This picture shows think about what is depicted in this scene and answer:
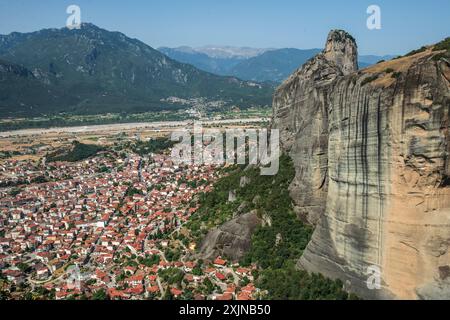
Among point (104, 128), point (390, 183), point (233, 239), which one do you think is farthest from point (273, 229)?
point (104, 128)

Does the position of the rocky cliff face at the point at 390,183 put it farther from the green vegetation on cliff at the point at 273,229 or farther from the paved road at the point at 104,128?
the paved road at the point at 104,128

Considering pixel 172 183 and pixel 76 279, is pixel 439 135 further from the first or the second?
pixel 172 183

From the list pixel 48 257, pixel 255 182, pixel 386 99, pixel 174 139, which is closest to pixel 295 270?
pixel 386 99

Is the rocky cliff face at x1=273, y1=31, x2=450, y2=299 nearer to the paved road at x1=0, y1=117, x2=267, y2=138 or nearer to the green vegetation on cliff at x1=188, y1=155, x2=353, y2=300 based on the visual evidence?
the green vegetation on cliff at x1=188, y1=155, x2=353, y2=300

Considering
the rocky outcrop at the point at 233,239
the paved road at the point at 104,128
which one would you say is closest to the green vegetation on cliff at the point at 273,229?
the rocky outcrop at the point at 233,239

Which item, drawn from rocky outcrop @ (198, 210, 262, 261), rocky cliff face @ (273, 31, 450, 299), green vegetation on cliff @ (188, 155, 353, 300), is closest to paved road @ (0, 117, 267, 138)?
green vegetation on cliff @ (188, 155, 353, 300)

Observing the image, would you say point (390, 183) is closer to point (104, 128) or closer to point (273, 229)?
point (273, 229)
